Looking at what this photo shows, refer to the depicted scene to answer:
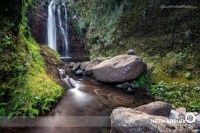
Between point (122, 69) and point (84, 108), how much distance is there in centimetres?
291

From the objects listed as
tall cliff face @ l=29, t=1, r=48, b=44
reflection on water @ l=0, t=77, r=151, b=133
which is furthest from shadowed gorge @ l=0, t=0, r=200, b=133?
tall cliff face @ l=29, t=1, r=48, b=44

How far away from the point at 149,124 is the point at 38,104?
3651 millimetres

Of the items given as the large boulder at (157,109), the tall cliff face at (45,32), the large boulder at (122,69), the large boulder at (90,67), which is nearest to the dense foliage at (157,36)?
the large boulder at (122,69)

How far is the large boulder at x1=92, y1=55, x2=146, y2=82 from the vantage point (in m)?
8.74

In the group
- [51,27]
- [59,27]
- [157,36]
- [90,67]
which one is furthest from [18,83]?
[59,27]

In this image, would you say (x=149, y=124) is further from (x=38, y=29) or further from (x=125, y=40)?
(x=38, y=29)

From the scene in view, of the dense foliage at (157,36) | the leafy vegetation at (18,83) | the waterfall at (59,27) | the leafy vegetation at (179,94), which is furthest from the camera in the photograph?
the waterfall at (59,27)

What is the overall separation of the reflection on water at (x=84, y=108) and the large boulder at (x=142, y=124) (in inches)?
26.3

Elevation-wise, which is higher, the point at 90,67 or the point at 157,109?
the point at 90,67

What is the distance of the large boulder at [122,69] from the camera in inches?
344

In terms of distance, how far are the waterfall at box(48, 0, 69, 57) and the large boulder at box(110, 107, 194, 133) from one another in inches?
547

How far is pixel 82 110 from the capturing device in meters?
6.44

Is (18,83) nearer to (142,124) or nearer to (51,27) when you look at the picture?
(142,124)

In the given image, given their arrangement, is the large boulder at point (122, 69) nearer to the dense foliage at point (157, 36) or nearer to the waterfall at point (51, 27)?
the dense foliage at point (157, 36)
